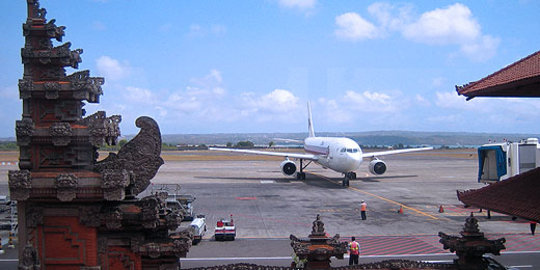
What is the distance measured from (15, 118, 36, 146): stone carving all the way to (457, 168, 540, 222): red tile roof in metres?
9.99

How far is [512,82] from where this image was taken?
9695 mm

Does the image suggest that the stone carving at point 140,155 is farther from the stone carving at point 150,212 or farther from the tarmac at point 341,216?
the tarmac at point 341,216

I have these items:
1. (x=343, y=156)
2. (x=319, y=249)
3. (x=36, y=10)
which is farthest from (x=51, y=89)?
(x=343, y=156)

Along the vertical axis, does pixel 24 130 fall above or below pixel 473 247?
above

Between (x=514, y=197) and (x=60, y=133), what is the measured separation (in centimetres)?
991

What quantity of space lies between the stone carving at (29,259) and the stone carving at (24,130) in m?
1.99

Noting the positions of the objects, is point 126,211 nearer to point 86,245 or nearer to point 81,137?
point 86,245

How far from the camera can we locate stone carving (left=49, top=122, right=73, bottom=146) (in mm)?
8656

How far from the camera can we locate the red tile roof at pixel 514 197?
32.1ft

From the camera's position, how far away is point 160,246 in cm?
882

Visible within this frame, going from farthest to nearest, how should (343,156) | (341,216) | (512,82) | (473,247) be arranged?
(343,156) < (341,216) < (473,247) < (512,82)

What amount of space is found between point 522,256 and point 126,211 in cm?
1946

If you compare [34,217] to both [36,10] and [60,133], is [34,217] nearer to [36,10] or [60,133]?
[60,133]

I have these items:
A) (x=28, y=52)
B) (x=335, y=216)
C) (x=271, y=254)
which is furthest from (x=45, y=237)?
(x=335, y=216)
